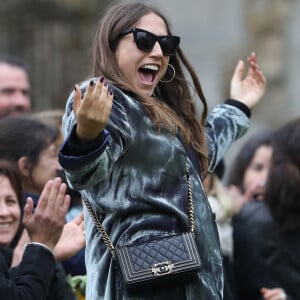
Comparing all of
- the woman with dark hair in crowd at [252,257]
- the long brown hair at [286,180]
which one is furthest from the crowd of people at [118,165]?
the long brown hair at [286,180]

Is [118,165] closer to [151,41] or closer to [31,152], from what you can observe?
[151,41]

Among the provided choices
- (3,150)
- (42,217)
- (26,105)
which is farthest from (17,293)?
(26,105)

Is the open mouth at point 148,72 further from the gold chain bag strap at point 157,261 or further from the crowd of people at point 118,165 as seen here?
the gold chain bag strap at point 157,261

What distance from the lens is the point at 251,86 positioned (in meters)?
5.62

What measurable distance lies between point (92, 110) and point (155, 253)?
0.65 metres

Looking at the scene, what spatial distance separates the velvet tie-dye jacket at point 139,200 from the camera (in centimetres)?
448

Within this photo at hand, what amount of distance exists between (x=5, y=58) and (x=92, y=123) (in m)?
3.99

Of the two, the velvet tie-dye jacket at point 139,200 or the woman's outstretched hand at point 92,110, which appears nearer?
the woman's outstretched hand at point 92,110

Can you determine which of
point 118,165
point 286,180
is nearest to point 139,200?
point 118,165

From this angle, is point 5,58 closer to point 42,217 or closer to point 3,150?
point 3,150

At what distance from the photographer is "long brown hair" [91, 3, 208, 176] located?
464 centimetres

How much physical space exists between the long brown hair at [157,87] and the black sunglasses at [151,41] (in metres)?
0.07

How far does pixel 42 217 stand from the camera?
4.96m

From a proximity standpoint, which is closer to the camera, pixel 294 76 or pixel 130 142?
pixel 130 142
